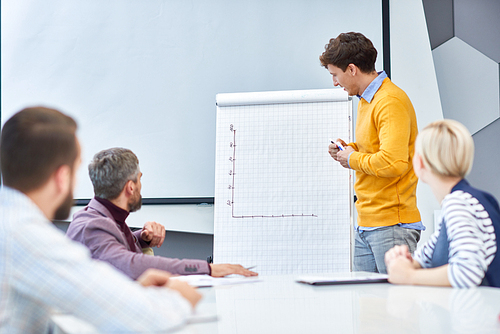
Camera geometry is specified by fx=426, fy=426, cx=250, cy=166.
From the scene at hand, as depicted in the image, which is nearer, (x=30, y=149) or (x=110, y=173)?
(x=30, y=149)

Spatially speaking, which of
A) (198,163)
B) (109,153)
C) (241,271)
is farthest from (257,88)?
(241,271)

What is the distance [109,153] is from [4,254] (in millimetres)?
1039

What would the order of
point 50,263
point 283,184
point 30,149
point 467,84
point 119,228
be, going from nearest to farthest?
point 50,263
point 30,149
point 119,228
point 283,184
point 467,84

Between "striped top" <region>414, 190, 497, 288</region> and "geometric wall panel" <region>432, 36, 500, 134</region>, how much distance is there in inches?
77.1

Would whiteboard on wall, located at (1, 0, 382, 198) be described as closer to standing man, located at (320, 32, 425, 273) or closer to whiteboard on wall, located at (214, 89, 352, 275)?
whiteboard on wall, located at (214, 89, 352, 275)

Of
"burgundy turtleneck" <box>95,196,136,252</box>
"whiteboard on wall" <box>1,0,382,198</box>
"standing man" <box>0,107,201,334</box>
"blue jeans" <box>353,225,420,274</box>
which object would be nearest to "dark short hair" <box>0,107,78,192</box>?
"standing man" <box>0,107,201,334</box>

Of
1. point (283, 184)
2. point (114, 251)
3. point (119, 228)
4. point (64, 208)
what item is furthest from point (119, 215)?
point (283, 184)

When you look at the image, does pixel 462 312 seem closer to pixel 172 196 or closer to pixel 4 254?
pixel 4 254

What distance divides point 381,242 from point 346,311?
90 cm

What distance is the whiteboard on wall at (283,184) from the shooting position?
93.0 inches

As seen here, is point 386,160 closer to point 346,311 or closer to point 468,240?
point 468,240

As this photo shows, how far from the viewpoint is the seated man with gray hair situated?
4.35 feet

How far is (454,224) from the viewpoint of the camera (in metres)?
1.03

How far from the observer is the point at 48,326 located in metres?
0.77
